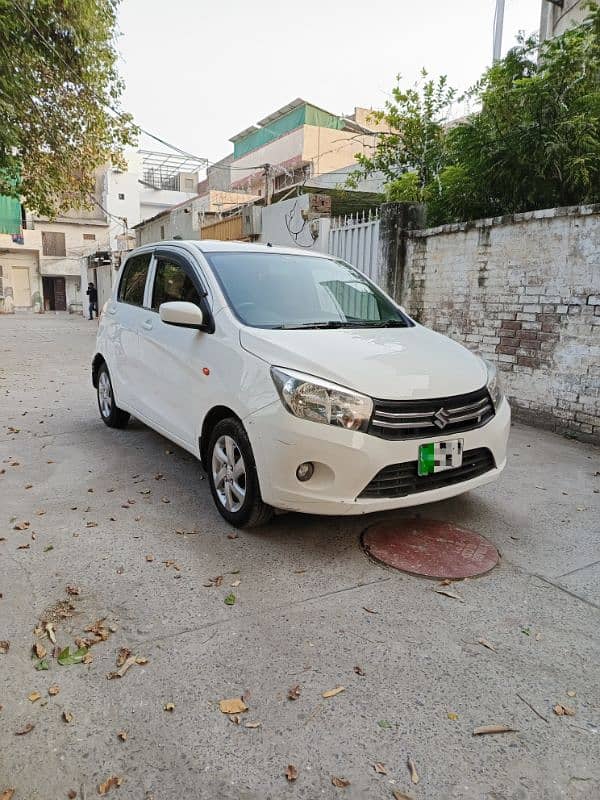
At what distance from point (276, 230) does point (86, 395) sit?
18.7 ft

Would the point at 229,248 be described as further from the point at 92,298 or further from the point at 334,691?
the point at 92,298

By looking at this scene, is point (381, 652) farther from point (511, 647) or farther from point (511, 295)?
point (511, 295)

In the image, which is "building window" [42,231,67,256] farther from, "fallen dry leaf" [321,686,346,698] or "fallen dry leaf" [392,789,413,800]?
"fallen dry leaf" [392,789,413,800]

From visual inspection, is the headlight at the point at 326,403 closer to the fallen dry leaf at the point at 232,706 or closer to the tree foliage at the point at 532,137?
the fallen dry leaf at the point at 232,706

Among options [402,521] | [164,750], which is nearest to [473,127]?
[402,521]

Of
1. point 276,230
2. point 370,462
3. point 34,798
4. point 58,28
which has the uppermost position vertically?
point 58,28

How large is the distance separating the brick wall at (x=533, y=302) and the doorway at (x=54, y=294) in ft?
130

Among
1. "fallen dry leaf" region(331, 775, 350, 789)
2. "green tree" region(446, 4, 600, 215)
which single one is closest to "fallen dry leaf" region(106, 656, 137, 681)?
"fallen dry leaf" region(331, 775, 350, 789)

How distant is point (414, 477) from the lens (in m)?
3.13

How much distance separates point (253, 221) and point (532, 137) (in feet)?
24.9

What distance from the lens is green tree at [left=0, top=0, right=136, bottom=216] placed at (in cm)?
934

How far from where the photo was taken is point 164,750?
186 cm

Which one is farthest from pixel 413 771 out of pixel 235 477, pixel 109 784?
pixel 235 477

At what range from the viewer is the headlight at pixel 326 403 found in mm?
2947
